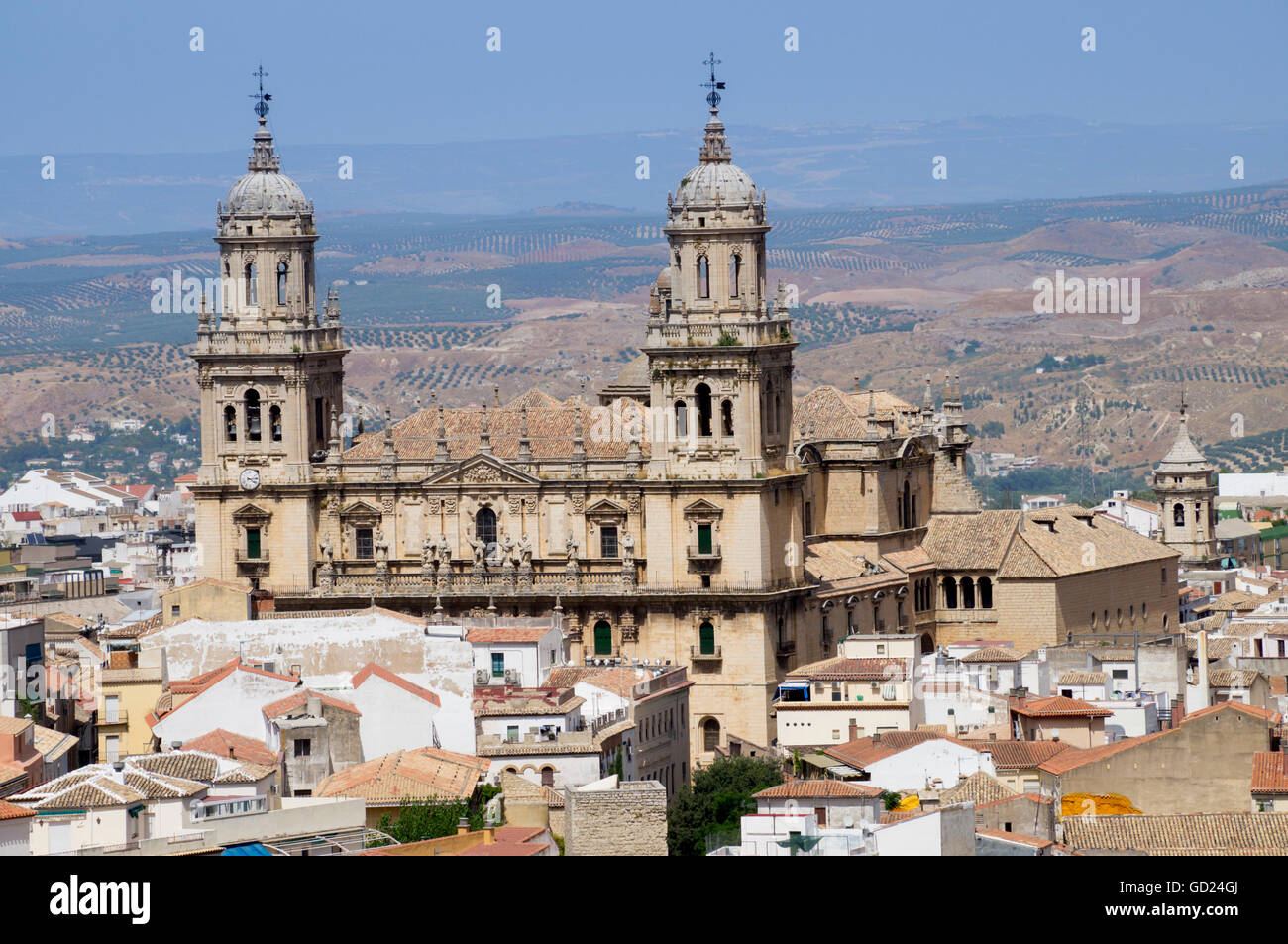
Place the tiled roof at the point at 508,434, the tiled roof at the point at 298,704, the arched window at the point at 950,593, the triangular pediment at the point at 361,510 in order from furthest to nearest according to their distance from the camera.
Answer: the arched window at the point at 950,593 → the triangular pediment at the point at 361,510 → the tiled roof at the point at 508,434 → the tiled roof at the point at 298,704

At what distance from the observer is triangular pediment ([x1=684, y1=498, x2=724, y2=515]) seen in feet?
307

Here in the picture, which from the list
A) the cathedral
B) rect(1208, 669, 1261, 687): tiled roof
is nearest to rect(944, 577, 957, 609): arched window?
the cathedral

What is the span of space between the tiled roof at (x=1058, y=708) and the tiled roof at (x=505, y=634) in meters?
11.8

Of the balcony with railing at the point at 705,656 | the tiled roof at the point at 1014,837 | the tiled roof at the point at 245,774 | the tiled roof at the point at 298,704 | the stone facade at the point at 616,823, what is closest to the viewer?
the stone facade at the point at 616,823

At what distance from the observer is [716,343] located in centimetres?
9275

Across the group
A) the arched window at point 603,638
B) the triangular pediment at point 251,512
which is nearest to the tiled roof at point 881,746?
the arched window at point 603,638

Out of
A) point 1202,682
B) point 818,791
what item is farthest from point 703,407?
point 818,791

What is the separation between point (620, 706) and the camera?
7850 centimetres

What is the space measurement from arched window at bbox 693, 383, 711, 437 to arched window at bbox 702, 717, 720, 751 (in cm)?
780

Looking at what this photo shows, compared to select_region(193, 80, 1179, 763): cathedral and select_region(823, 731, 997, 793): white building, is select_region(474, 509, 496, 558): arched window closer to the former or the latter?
select_region(193, 80, 1179, 763): cathedral

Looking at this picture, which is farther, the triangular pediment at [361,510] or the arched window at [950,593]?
the arched window at [950,593]

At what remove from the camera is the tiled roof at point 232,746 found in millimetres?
67500

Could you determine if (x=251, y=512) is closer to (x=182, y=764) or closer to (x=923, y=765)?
(x=923, y=765)

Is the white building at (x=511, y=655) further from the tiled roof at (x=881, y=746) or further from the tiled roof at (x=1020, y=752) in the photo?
the tiled roof at (x=1020, y=752)
